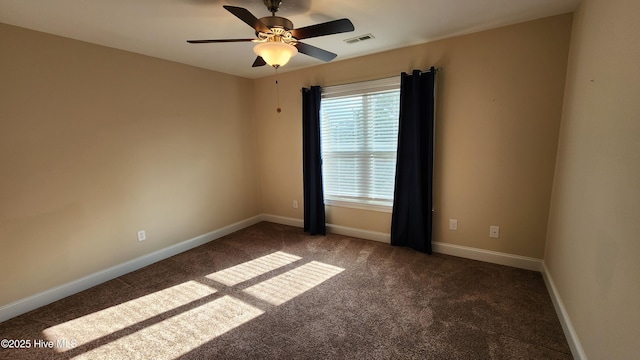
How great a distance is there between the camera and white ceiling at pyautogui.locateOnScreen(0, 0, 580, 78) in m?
1.94

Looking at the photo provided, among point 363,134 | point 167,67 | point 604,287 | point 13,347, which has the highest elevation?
point 167,67

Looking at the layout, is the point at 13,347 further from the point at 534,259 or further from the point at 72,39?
the point at 534,259

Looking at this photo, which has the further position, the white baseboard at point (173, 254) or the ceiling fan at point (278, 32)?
the white baseboard at point (173, 254)

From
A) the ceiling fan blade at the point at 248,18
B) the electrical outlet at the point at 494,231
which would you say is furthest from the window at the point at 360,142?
the ceiling fan blade at the point at 248,18

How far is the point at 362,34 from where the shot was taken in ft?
8.50

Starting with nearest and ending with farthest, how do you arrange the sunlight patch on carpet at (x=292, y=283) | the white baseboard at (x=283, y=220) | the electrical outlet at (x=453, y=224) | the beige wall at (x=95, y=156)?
the beige wall at (x=95, y=156), the sunlight patch on carpet at (x=292, y=283), the electrical outlet at (x=453, y=224), the white baseboard at (x=283, y=220)

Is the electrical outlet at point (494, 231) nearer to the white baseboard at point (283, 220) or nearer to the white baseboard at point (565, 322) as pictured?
the white baseboard at point (565, 322)

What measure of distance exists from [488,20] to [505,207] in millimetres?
1771

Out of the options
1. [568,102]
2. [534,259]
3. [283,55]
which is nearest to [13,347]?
[283,55]

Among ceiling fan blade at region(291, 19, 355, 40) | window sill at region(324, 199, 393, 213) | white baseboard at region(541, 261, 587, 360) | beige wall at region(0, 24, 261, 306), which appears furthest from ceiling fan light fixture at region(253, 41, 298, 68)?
white baseboard at region(541, 261, 587, 360)

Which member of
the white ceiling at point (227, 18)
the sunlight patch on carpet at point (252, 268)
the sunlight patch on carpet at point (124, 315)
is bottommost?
the sunlight patch on carpet at point (124, 315)

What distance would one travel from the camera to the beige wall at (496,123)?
2.40 m

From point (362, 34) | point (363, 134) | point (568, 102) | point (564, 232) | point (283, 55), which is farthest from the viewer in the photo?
point (363, 134)

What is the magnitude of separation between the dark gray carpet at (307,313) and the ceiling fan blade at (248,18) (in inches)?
83.4
